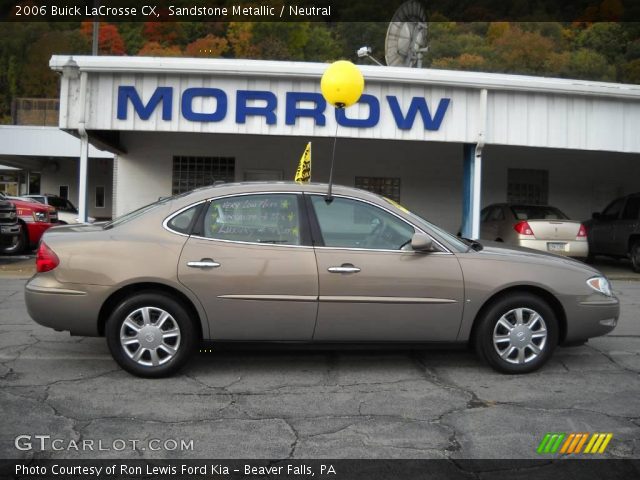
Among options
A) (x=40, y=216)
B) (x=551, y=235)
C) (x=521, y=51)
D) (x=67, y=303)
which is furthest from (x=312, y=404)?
(x=521, y=51)

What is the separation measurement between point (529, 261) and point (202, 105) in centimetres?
846

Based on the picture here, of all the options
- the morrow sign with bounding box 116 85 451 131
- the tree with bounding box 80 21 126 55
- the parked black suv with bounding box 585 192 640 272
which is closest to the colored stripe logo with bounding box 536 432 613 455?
the morrow sign with bounding box 116 85 451 131

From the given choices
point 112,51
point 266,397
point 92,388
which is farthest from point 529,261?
point 112,51

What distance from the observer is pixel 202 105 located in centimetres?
1196

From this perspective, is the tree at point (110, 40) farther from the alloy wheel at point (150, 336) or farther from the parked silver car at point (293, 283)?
the alloy wheel at point (150, 336)

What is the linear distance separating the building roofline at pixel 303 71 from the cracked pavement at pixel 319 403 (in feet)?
23.4

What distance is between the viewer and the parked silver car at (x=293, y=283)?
15.5ft

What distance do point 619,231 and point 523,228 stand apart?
10.1 ft

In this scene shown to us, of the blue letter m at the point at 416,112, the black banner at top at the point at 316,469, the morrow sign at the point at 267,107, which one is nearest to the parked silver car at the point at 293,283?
the black banner at top at the point at 316,469

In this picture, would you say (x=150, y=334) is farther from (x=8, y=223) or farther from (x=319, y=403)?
(x=8, y=223)

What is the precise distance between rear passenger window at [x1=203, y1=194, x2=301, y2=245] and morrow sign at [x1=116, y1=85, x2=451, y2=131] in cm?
722

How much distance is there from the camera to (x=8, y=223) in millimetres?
13055

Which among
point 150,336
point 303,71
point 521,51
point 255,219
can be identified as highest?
point 521,51

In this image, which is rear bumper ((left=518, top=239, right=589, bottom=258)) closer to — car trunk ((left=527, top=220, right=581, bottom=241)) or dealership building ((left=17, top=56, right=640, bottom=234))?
car trunk ((left=527, top=220, right=581, bottom=241))
